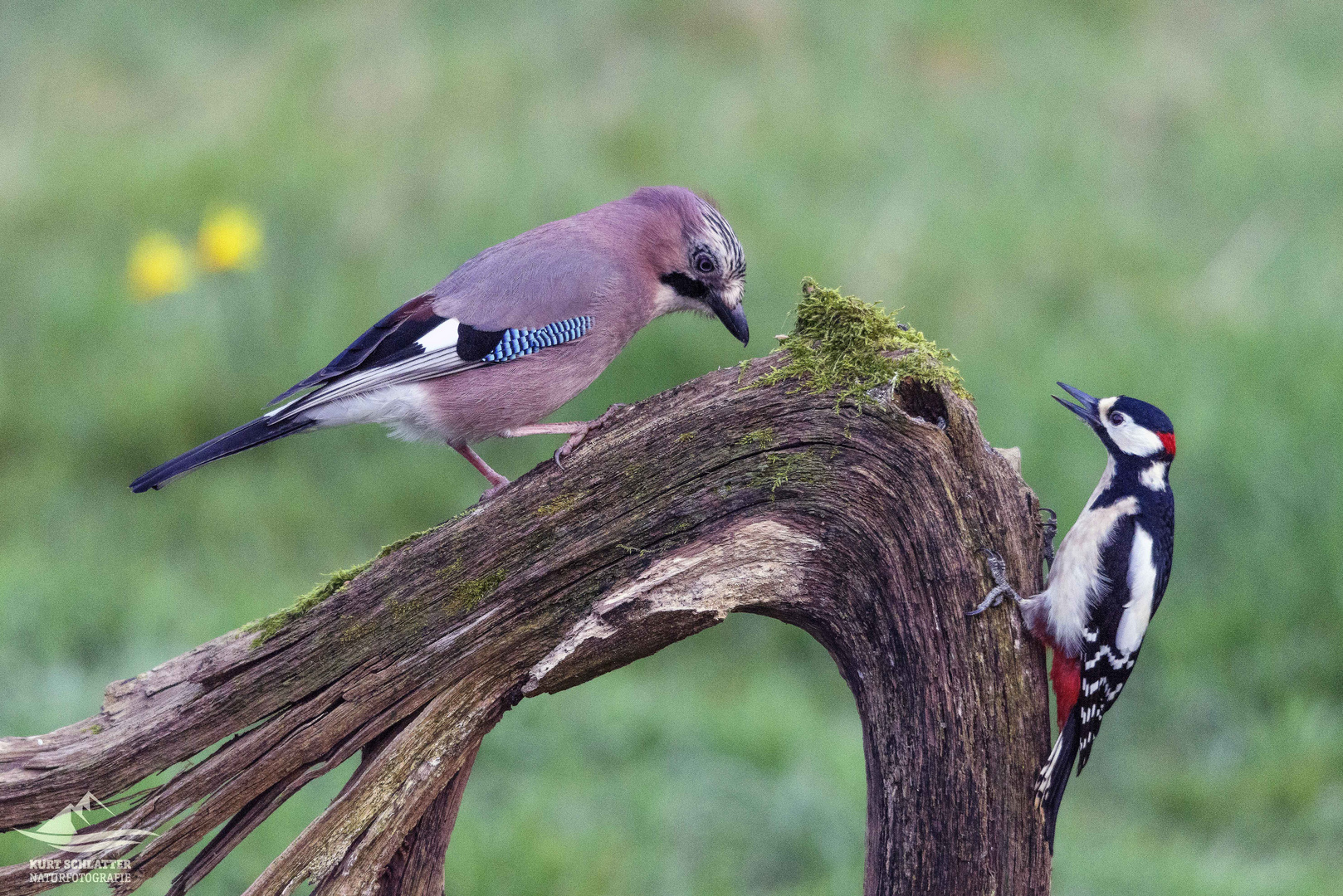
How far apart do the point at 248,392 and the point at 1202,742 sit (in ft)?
19.6

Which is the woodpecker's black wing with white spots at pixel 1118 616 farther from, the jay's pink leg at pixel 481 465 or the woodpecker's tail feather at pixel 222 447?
the woodpecker's tail feather at pixel 222 447

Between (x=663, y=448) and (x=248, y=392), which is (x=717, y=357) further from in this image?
(x=663, y=448)

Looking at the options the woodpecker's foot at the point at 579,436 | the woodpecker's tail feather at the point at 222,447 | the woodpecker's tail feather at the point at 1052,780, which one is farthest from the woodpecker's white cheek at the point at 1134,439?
the woodpecker's tail feather at the point at 222,447

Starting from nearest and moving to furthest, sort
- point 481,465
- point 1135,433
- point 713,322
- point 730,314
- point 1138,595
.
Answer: point 1138,595, point 1135,433, point 481,465, point 730,314, point 713,322

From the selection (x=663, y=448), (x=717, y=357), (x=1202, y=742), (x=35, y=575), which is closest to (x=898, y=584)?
(x=663, y=448)

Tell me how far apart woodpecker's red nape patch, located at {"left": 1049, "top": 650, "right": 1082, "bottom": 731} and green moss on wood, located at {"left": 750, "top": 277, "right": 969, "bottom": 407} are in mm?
831

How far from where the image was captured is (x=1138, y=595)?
386 centimetres

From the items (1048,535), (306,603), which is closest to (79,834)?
(306,603)

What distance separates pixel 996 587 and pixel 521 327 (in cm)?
177

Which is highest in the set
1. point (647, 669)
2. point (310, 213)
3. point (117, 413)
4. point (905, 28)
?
point (905, 28)

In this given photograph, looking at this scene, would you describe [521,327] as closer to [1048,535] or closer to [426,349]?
[426,349]

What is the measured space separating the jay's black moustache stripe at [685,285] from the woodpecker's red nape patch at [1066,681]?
68.8 inches

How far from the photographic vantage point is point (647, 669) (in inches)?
290

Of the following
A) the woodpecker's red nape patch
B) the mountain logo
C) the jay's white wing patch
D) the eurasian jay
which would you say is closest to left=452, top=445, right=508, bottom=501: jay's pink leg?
the eurasian jay
